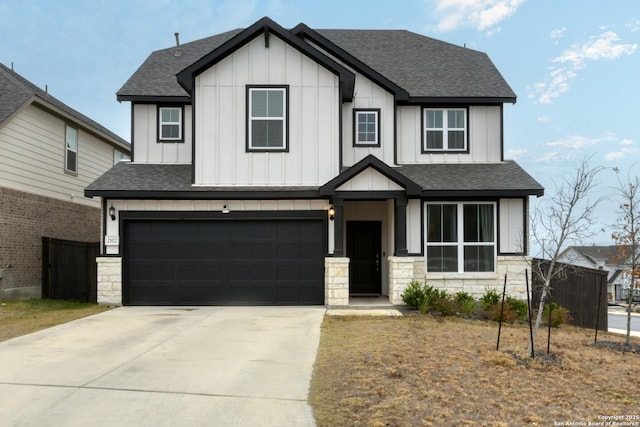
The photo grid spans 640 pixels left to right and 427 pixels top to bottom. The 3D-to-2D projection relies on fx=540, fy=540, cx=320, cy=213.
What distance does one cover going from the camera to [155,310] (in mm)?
13805

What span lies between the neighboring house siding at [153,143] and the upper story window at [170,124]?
11 centimetres

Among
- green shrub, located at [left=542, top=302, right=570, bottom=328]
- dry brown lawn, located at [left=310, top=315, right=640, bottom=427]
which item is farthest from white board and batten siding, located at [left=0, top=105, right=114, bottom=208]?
green shrub, located at [left=542, top=302, right=570, bottom=328]

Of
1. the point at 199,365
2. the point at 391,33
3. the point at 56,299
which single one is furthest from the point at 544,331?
the point at 56,299

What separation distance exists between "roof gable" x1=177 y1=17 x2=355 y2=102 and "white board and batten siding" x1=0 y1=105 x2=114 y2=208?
6.04 metres

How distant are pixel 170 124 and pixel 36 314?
6.24 m

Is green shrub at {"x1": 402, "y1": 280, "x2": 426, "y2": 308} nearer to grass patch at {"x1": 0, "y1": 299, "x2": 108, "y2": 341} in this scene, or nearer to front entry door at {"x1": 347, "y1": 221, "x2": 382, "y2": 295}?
front entry door at {"x1": 347, "y1": 221, "x2": 382, "y2": 295}

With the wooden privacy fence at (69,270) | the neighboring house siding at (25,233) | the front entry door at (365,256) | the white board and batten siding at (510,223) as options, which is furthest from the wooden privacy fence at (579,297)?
the neighboring house siding at (25,233)

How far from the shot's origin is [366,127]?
1582 cm

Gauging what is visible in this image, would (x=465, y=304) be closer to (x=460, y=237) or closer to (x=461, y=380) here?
(x=460, y=237)

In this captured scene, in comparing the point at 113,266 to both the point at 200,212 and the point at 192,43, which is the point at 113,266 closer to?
the point at 200,212

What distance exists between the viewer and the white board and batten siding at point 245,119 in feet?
47.6

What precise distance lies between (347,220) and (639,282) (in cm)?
809

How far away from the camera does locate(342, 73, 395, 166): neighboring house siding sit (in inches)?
616

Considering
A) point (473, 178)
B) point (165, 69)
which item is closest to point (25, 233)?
point (165, 69)
